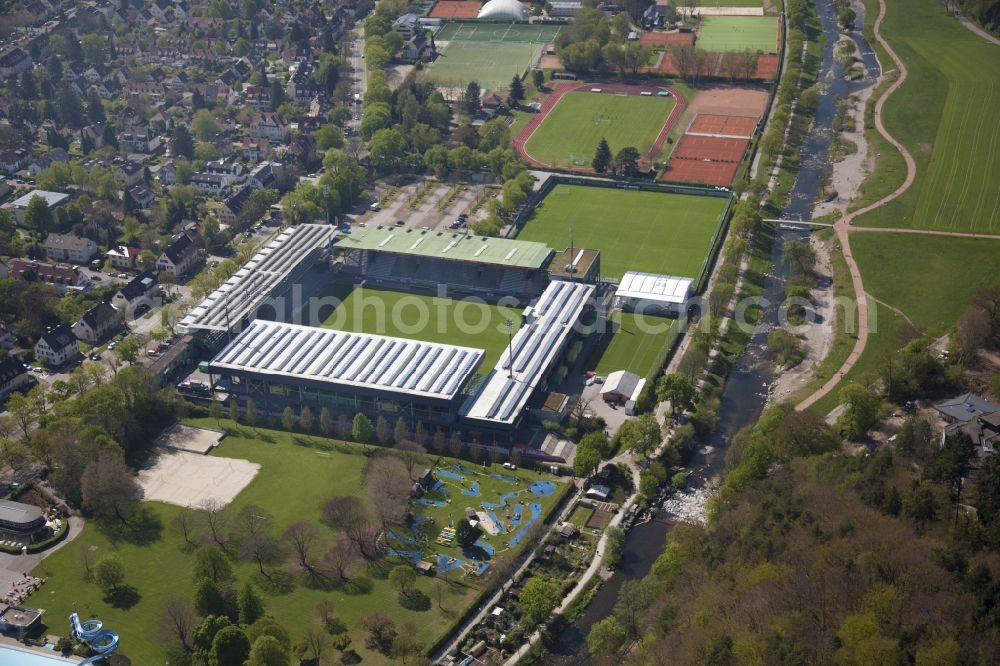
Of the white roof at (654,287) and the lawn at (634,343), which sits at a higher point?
→ the white roof at (654,287)

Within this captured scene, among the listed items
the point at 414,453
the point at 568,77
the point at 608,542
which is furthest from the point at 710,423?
the point at 568,77

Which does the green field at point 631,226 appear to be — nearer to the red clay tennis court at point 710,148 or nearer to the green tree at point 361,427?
the red clay tennis court at point 710,148

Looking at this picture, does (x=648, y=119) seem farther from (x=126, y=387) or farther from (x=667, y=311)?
(x=126, y=387)

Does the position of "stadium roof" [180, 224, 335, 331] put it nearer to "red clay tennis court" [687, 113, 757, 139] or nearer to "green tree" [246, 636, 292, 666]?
"green tree" [246, 636, 292, 666]

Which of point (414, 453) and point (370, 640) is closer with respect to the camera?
point (370, 640)

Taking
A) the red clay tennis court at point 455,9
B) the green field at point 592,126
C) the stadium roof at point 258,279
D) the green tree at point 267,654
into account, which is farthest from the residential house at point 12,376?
the red clay tennis court at point 455,9

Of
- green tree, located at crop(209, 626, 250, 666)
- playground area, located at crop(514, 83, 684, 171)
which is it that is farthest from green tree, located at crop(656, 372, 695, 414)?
playground area, located at crop(514, 83, 684, 171)
